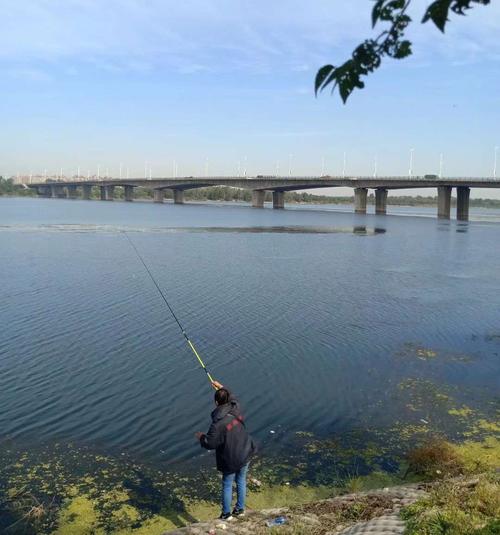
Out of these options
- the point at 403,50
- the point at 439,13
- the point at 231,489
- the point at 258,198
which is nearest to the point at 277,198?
the point at 258,198

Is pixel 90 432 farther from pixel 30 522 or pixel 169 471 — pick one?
pixel 30 522

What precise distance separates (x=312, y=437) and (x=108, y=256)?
30126mm

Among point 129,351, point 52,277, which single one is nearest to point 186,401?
point 129,351

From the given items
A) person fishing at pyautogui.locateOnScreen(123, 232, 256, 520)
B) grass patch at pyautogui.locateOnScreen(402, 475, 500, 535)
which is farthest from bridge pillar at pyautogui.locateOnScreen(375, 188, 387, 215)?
person fishing at pyautogui.locateOnScreen(123, 232, 256, 520)

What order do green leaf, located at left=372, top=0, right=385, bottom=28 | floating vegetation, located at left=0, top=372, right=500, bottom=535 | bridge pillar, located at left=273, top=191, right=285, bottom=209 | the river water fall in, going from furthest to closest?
1. bridge pillar, located at left=273, top=191, right=285, bottom=209
2. the river water
3. floating vegetation, located at left=0, top=372, right=500, bottom=535
4. green leaf, located at left=372, top=0, right=385, bottom=28

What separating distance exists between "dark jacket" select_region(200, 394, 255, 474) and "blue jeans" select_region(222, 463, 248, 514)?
157mm

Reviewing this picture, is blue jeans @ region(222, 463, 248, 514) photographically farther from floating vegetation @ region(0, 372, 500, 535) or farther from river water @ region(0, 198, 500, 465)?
river water @ region(0, 198, 500, 465)

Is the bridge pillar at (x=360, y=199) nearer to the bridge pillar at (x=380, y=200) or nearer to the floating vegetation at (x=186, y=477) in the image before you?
the bridge pillar at (x=380, y=200)

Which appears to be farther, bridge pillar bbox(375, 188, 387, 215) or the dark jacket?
bridge pillar bbox(375, 188, 387, 215)

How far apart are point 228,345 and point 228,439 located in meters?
10.4

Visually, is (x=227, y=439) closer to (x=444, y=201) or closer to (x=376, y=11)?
(x=376, y=11)

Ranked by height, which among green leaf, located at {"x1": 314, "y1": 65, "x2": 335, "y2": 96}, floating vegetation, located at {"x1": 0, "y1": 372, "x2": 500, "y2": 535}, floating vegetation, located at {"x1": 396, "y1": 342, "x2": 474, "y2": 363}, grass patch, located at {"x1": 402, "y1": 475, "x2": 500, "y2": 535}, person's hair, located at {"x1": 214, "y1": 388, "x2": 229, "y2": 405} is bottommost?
floating vegetation, located at {"x1": 396, "y1": 342, "x2": 474, "y2": 363}

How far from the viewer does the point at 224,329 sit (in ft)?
65.6

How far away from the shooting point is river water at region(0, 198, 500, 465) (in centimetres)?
1211
